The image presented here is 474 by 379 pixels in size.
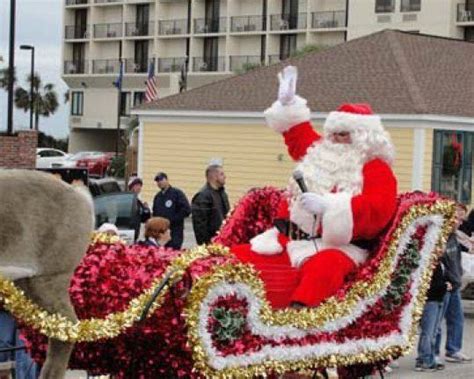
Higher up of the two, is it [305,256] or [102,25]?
[102,25]

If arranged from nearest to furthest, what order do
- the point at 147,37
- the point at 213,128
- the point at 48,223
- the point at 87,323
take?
the point at 48,223 → the point at 87,323 → the point at 213,128 → the point at 147,37

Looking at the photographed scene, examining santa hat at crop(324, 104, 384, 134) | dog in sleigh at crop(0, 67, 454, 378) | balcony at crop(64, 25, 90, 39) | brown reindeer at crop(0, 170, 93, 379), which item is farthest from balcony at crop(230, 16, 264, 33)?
brown reindeer at crop(0, 170, 93, 379)

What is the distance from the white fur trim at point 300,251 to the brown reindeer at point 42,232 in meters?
2.06

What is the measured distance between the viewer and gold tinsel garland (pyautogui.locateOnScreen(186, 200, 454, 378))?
4941 millimetres

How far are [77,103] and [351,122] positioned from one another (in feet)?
215

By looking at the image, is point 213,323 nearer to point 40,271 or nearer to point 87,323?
point 87,323

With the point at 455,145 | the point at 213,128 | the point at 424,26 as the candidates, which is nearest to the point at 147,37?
the point at 424,26

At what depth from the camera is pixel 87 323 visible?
459 centimetres

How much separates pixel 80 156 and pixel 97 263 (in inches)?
1920

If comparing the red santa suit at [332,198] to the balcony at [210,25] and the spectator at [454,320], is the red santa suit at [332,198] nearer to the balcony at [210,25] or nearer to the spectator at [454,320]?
the spectator at [454,320]

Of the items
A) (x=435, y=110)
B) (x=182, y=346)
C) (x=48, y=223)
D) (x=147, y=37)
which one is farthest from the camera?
(x=147, y=37)

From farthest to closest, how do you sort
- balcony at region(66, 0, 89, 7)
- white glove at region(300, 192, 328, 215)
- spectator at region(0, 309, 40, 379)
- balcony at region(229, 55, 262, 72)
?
balcony at region(66, 0, 89, 7), balcony at region(229, 55, 262, 72), spectator at region(0, 309, 40, 379), white glove at region(300, 192, 328, 215)

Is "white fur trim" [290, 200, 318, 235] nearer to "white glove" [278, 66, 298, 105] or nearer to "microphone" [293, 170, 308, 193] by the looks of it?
"microphone" [293, 170, 308, 193]

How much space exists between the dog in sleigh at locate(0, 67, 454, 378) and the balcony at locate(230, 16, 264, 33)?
5537 centimetres
